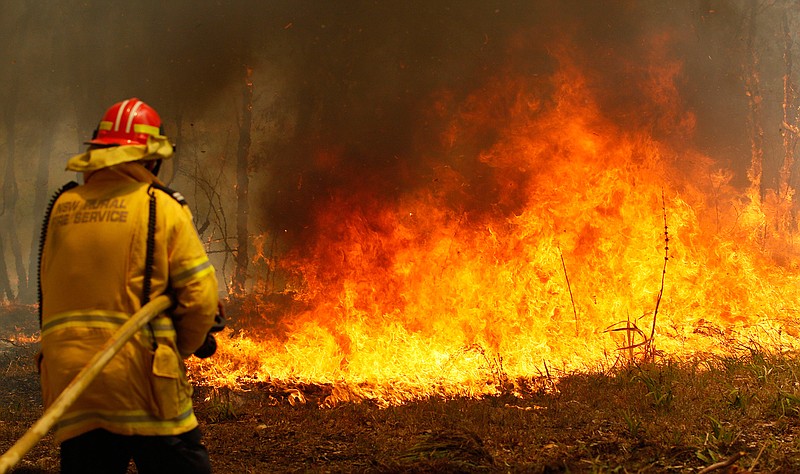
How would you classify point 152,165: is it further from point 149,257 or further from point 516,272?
point 516,272

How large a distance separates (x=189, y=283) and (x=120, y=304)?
28 cm

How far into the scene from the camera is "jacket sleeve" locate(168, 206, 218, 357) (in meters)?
2.69

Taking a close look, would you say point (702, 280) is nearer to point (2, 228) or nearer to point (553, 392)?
point (553, 392)

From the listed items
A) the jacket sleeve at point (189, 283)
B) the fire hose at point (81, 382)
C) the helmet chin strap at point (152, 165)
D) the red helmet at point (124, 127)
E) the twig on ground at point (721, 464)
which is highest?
the red helmet at point (124, 127)

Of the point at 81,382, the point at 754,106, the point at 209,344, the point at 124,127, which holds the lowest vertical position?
the point at 81,382

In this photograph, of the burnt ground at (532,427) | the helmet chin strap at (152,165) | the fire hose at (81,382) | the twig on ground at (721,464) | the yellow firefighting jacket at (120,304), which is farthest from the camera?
the burnt ground at (532,427)

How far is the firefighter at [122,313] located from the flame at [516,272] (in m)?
4.17

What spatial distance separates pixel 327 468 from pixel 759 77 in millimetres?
18903

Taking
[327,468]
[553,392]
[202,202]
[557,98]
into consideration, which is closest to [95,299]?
[327,468]

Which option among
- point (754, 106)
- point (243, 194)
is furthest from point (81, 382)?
point (754, 106)

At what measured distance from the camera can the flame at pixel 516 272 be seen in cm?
746

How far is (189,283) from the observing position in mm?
2686

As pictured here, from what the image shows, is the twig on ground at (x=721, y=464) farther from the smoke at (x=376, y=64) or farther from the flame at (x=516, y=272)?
the smoke at (x=376, y=64)

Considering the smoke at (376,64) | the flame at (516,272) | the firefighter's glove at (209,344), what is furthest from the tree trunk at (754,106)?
the firefighter's glove at (209,344)
